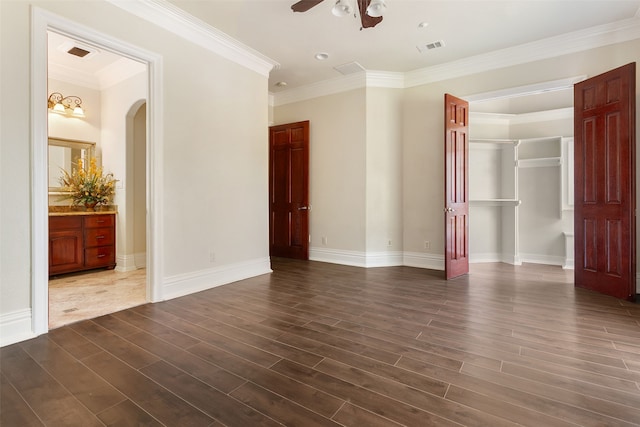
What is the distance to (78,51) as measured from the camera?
4.25 metres

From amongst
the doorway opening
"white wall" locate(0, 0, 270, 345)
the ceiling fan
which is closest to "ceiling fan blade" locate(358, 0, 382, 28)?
the ceiling fan

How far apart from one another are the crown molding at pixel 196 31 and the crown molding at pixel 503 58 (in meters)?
1.45

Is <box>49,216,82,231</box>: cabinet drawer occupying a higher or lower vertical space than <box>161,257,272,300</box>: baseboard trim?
higher

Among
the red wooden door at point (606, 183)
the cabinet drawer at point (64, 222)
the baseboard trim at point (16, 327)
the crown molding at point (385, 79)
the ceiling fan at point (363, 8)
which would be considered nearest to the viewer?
the baseboard trim at point (16, 327)

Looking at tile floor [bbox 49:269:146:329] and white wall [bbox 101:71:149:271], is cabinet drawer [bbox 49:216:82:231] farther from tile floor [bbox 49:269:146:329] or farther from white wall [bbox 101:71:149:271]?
tile floor [bbox 49:269:146:329]

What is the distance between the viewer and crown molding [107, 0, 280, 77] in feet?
10.4

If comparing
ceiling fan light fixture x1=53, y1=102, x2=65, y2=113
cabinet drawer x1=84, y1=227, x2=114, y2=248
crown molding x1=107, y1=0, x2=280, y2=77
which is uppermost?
crown molding x1=107, y1=0, x2=280, y2=77

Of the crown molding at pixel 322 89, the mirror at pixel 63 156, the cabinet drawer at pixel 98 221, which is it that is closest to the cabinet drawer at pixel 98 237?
the cabinet drawer at pixel 98 221

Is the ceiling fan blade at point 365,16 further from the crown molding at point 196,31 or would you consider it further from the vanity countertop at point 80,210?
the vanity countertop at point 80,210

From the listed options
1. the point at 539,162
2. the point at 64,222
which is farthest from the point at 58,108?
the point at 539,162

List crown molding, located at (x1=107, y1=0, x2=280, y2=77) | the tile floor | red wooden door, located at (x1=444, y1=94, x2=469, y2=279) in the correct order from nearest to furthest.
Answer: the tile floor, crown molding, located at (x1=107, y1=0, x2=280, y2=77), red wooden door, located at (x1=444, y1=94, x2=469, y2=279)

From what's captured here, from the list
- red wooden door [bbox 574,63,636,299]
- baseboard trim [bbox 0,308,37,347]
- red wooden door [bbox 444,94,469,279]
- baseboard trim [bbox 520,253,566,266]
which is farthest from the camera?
baseboard trim [bbox 520,253,566,266]

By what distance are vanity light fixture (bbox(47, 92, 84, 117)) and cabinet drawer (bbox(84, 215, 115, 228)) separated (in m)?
1.67

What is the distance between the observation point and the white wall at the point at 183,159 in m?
2.38
